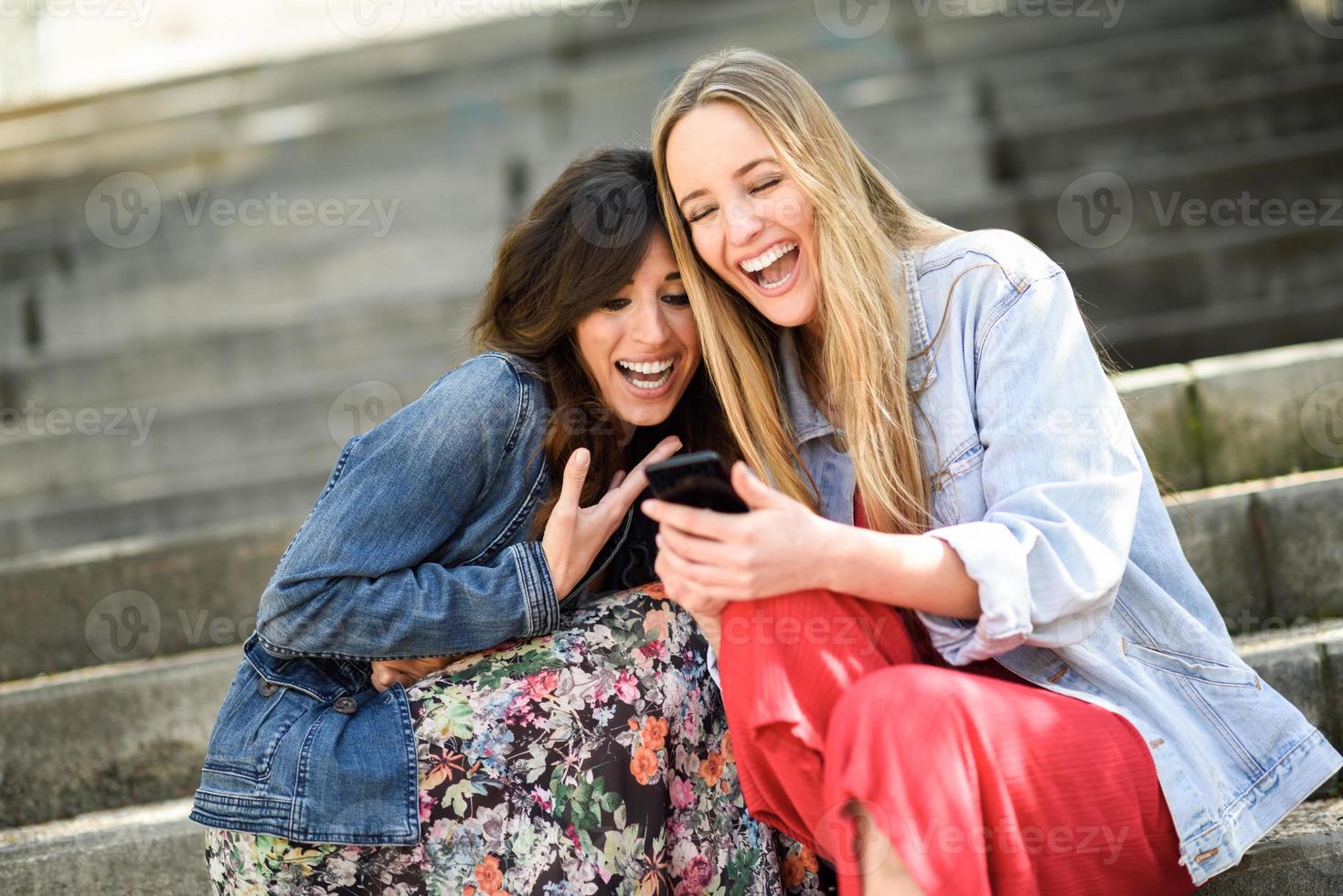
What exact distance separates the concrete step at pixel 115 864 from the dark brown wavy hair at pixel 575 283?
2.98 feet

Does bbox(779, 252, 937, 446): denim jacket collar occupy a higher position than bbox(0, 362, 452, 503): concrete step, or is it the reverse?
bbox(0, 362, 452, 503): concrete step

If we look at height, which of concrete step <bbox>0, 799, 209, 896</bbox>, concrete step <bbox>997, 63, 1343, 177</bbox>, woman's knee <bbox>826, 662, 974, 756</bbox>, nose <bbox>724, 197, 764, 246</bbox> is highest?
concrete step <bbox>997, 63, 1343, 177</bbox>

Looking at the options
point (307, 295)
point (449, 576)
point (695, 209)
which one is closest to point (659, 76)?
point (307, 295)

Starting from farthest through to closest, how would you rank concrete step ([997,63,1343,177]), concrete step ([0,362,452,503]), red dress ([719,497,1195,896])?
concrete step ([997,63,1343,177]) → concrete step ([0,362,452,503]) → red dress ([719,497,1195,896])

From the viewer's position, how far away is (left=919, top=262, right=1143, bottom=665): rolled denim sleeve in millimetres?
1600

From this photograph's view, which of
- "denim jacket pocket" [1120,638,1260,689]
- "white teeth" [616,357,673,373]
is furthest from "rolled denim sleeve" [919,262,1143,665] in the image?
"white teeth" [616,357,673,373]

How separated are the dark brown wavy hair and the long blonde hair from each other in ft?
0.32

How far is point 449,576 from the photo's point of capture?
1952 mm

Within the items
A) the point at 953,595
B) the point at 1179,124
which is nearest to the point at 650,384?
the point at 953,595

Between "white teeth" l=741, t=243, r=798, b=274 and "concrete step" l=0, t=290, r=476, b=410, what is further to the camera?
"concrete step" l=0, t=290, r=476, b=410

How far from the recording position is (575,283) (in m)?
2.25

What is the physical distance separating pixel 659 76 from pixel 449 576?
4682mm

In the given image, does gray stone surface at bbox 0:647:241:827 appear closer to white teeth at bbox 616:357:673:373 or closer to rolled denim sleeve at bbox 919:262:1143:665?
white teeth at bbox 616:357:673:373

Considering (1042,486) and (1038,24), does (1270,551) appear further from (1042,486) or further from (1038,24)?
(1038,24)
